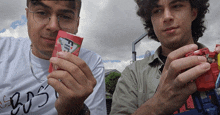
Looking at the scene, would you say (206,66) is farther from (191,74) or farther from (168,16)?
(168,16)

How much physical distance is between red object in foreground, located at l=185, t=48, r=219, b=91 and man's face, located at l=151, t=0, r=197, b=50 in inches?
14.9

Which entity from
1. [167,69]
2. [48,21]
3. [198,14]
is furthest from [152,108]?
[198,14]

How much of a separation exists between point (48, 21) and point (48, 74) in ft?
1.58

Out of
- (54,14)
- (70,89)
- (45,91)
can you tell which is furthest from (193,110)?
(45,91)

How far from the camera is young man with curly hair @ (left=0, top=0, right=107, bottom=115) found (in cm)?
64

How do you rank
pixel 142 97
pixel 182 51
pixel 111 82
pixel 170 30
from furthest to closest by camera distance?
pixel 111 82 < pixel 142 97 < pixel 170 30 < pixel 182 51

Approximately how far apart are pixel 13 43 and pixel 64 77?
3.11 feet

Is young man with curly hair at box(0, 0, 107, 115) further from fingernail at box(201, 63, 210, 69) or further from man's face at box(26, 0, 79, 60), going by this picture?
fingernail at box(201, 63, 210, 69)

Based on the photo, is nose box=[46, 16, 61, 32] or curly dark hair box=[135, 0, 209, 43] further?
curly dark hair box=[135, 0, 209, 43]

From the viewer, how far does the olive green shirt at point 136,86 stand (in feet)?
4.04

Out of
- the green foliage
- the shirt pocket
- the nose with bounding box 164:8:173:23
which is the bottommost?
the green foliage

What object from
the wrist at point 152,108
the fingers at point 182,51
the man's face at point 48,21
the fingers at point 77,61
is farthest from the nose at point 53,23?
the wrist at point 152,108

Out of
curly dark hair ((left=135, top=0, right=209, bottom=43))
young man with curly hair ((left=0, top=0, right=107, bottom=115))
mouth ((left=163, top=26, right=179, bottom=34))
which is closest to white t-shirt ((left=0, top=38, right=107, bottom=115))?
young man with curly hair ((left=0, top=0, right=107, bottom=115))

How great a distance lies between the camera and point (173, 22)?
3.29ft
